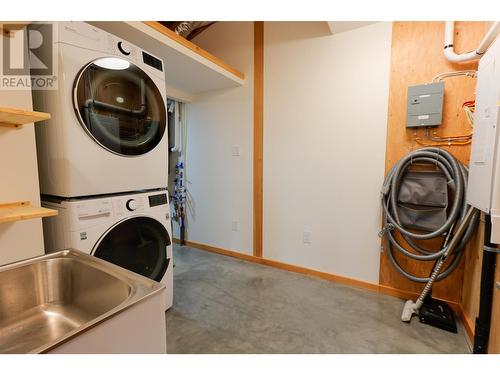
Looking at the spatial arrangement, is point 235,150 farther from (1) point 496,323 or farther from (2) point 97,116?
(1) point 496,323

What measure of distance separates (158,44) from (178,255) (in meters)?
2.25

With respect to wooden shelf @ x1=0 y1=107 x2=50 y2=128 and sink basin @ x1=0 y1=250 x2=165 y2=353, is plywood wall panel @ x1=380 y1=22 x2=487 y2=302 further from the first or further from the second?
wooden shelf @ x1=0 y1=107 x2=50 y2=128

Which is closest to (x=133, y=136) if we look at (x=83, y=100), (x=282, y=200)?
(x=83, y=100)

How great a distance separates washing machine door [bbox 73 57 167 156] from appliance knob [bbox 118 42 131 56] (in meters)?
0.06

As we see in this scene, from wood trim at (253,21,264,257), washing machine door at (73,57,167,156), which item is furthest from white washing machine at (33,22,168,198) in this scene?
wood trim at (253,21,264,257)

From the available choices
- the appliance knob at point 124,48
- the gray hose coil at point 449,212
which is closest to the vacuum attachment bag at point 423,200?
the gray hose coil at point 449,212

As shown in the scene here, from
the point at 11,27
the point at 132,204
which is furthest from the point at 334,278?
the point at 11,27

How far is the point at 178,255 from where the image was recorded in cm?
299

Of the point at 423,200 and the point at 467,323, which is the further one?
the point at 423,200

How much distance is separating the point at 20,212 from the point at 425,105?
247cm

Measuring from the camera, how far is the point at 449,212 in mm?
1803

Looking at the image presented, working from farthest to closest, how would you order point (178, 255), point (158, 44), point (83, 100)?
point (178, 255) < point (158, 44) < point (83, 100)

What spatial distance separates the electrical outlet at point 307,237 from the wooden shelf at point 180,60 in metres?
1.75
